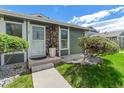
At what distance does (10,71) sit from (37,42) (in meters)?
3.38

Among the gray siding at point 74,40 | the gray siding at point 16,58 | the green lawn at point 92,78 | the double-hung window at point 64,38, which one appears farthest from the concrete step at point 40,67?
the gray siding at point 74,40

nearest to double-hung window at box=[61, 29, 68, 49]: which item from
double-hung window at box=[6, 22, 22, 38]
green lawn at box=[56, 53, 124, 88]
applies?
double-hung window at box=[6, 22, 22, 38]

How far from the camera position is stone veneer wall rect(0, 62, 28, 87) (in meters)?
6.63

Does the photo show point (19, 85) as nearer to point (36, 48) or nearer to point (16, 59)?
point (16, 59)

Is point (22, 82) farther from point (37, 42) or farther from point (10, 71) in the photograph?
point (37, 42)

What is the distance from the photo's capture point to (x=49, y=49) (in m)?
11.3

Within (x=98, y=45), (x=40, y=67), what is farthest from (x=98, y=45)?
(x=40, y=67)

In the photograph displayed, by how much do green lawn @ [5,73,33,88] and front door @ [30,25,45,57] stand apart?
343 cm

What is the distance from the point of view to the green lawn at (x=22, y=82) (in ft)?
19.6

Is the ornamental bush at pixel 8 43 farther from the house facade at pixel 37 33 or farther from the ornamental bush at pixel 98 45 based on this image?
the ornamental bush at pixel 98 45

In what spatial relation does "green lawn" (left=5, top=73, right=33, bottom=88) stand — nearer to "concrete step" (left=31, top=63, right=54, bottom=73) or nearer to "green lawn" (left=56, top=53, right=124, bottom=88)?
"concrete step" (left=31, top=63, right=54, bottom=73)

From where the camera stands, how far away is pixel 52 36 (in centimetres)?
1177

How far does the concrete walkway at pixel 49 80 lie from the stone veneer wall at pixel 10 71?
0.89 meters
